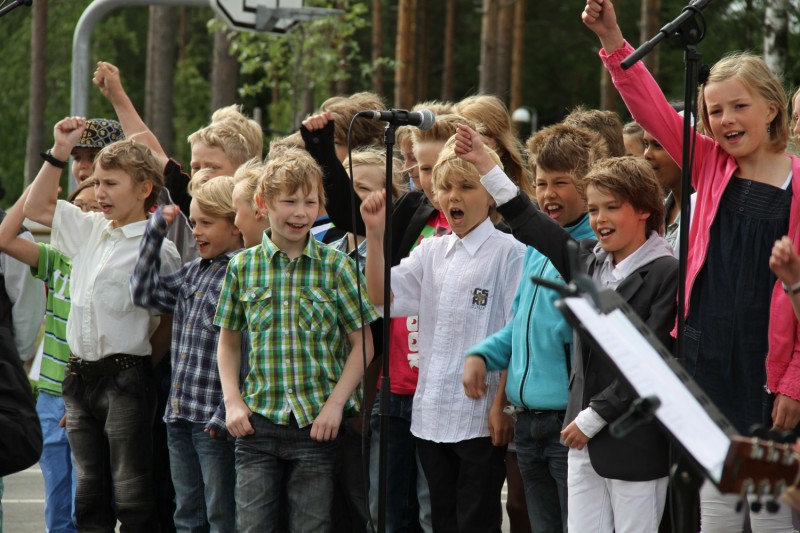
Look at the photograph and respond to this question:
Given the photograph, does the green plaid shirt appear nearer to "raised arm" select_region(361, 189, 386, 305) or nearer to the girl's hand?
"raised arm" select_region(361, 189, 386, 305)

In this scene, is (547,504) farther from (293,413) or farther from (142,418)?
(142,418)

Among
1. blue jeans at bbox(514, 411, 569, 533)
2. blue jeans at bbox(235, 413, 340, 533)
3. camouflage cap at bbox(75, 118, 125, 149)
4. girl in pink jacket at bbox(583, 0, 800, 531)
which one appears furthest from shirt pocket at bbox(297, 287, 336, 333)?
camouflage cap at bbox(75, 118, 125, 149)

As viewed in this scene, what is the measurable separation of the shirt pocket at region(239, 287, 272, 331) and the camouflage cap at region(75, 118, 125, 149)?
1.91 metres

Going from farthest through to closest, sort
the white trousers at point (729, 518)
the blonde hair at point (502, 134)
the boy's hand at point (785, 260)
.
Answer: the blonde hair at point (502, 134) < the white trousers at point (729, 518) < the boy's hand at point (785, 260)

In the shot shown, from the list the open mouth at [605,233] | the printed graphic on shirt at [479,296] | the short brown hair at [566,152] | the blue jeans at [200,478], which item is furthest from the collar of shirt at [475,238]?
the blue jeans at [200,478]

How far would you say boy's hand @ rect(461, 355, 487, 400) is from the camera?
405 centimetres

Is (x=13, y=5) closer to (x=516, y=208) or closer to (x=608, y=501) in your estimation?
(x=516, y=208)

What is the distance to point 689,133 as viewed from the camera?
340cm

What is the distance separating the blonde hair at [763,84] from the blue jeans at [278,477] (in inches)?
79.9

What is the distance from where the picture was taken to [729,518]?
12.2 ft

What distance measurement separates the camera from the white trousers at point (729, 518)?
12.1ft

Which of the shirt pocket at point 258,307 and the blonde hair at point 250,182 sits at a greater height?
the blonde hair at point 250,182

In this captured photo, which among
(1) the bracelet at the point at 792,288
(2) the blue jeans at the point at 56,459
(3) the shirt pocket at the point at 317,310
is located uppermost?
(1) the bracelet at the point at 792,288

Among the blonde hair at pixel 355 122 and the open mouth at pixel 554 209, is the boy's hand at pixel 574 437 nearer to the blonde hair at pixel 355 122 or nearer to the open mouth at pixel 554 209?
the open mouth at pixel 554 209
